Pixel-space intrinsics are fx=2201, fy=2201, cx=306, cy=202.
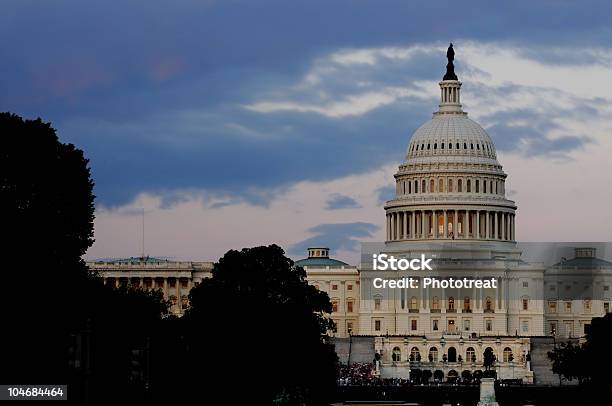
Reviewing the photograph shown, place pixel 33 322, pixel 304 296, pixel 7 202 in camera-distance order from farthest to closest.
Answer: pixel 304 296, pixel 7 202, pixel 33 322

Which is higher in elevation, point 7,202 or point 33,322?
point 7,202

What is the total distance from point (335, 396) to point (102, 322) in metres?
54.9

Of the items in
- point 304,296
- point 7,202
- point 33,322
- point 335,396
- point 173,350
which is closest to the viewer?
point 33,322

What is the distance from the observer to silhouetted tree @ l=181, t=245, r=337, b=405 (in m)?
129

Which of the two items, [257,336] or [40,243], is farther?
[257,336]

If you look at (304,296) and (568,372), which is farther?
(568,372)

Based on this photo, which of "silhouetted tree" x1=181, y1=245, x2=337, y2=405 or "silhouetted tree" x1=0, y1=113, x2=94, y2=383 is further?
"silhouetted tree" x1=181, y1=245, x2=337, y2=405

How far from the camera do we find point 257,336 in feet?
441

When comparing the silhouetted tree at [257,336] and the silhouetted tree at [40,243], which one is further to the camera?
the silhouetted tree at [257,336]

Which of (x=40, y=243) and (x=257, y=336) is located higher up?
(x=40, y=243)

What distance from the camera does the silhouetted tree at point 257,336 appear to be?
129125 millimetres

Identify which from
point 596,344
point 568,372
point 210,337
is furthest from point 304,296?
point 568,372

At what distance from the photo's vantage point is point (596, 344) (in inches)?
6909

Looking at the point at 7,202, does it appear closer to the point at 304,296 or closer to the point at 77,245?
the point at 77,245
